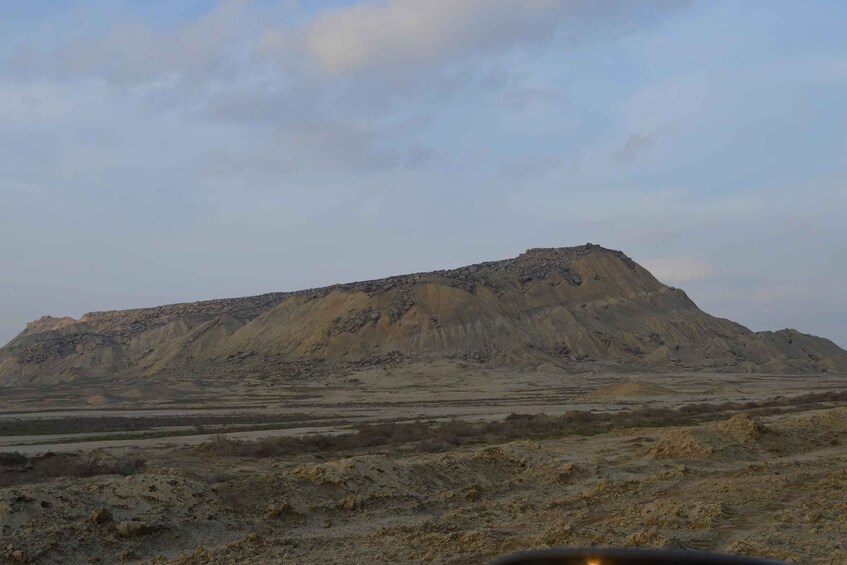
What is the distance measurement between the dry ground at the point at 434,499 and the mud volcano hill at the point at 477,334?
8340 centimetres

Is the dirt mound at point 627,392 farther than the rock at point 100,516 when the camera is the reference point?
Yes

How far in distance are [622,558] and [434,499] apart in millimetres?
12827

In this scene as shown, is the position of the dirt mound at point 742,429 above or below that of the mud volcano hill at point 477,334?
below

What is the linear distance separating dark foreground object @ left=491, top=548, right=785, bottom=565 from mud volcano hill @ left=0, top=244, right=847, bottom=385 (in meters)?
104

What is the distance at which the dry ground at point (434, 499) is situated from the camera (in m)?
11.8

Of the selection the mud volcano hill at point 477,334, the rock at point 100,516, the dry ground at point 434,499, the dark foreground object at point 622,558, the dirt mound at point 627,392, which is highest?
the mud volcano hill at point 477,334

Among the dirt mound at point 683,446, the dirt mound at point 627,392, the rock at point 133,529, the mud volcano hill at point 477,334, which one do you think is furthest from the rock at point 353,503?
the mud volcano hill at point 477,334

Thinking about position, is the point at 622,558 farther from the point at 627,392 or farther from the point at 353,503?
the point at 627,392

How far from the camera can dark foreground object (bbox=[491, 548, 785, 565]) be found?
11.7ft

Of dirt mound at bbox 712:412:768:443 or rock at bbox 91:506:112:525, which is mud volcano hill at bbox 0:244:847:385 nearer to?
dirt mound at bbox 712:412:768:443

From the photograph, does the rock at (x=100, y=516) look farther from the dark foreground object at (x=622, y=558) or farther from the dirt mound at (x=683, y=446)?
the dirt mound at (x=683, y=446)

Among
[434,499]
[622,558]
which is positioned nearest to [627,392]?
[434,499]

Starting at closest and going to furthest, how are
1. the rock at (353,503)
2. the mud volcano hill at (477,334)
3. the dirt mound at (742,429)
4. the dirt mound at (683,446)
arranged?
1. the rock at (353,503)
2. the dirt mound at (683,446)
3. the dirt mound at (742,429)
4. the mud volcano hill at (477,334)

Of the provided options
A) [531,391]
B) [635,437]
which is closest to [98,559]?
[635,437]
